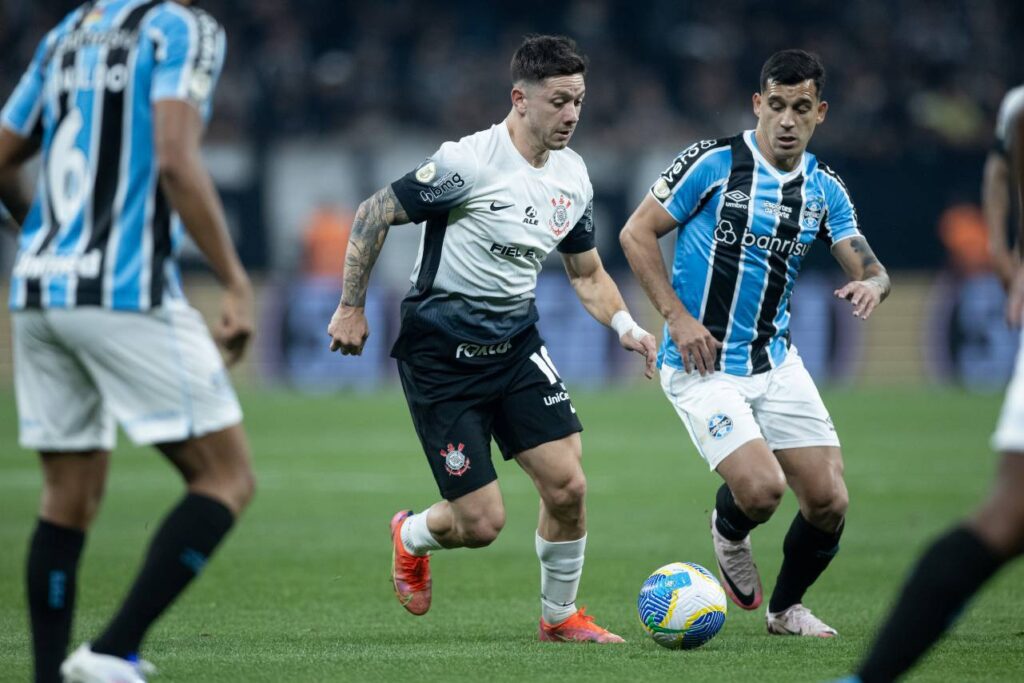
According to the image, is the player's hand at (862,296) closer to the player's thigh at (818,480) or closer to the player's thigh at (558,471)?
the player's thigh at (818,480)

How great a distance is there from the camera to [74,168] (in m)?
4.25

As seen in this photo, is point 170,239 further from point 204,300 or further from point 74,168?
point 204,300

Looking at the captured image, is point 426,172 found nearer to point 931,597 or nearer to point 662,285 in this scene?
point 662,285

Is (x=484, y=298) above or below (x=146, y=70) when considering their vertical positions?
below

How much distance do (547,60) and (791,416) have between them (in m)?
1.90

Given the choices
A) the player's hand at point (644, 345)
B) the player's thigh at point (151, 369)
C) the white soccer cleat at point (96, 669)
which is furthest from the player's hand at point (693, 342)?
the white soccer cleat at point (96, 669)

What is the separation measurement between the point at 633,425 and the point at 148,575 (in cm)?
1265

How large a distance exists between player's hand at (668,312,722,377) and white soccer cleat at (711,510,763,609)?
78 centimetres

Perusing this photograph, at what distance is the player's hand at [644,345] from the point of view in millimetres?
6062

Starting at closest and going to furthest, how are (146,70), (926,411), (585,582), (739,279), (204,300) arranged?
(146,70)
(739,279)
(585,582)
(926,411)
(204,300)

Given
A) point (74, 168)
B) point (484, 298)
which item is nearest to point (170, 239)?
point (74, 168)

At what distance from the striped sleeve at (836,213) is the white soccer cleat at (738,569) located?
1.38 meters

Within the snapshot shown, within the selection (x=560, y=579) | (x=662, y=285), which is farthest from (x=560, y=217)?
(x=560, y=579)

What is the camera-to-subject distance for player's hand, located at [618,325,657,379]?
6062mm
